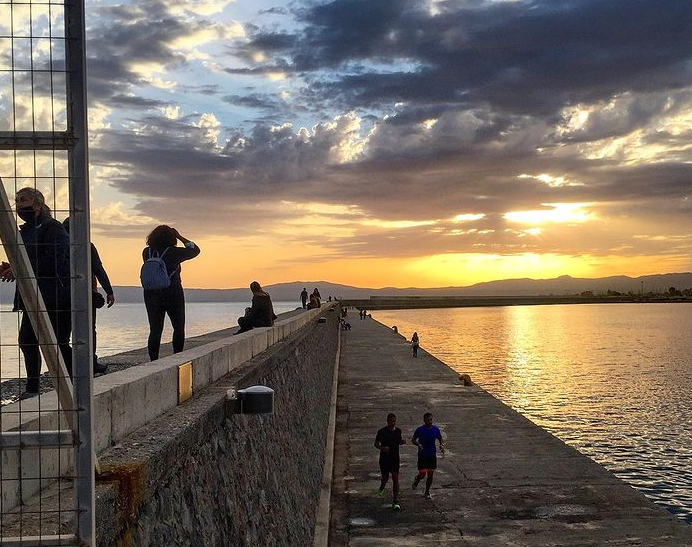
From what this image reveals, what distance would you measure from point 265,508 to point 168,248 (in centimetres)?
300

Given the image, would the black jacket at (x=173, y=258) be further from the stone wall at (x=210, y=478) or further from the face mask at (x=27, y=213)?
the face mask at (x=27, y=213)

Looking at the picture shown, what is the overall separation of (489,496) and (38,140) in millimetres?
14493

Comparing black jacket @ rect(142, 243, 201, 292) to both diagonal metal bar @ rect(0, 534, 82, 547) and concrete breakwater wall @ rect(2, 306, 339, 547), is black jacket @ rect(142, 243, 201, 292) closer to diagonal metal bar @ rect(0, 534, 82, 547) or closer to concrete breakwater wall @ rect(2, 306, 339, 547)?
concrete breakwater wall @ rect(2, 306, 339, 547)

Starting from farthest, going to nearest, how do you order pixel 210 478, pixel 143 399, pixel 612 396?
pixel 612 396 < pixel 210 478 < pixel 143 399

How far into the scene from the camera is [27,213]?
208 inches

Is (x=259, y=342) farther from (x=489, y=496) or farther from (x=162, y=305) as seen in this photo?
(x=489, y=496)

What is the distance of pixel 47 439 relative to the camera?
123 inches

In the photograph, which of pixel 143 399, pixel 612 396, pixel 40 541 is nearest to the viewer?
pixel 40 541

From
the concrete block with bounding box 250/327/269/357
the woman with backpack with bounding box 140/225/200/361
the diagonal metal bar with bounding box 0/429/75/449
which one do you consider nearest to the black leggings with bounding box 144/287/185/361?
the woman with backpack with bounding box 140/225/200/361

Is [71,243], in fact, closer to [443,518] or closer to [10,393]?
[10,393]

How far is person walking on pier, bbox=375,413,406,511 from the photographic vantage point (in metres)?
14.0

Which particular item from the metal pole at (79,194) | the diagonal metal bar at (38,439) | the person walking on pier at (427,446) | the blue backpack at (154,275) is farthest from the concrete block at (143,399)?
the person walking on pier at (427,446)

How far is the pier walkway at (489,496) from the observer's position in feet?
43.9

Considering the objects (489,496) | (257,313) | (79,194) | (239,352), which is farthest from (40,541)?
(489,496)
